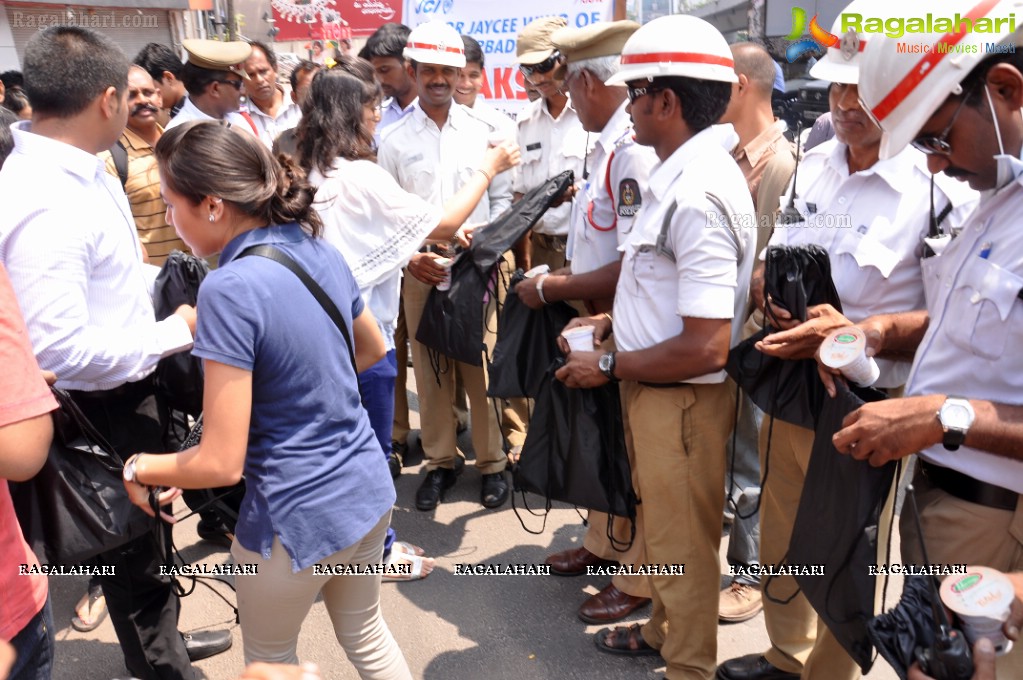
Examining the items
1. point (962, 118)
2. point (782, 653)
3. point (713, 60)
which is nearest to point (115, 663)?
point (782, 653)

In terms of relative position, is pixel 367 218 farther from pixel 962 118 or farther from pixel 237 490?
pixel 962 118

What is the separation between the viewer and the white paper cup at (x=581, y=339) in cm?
287

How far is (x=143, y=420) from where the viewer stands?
2.60 metres

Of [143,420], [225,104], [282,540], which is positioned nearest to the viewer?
[282,540]

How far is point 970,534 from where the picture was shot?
1.83 meters

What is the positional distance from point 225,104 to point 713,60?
3.33 m

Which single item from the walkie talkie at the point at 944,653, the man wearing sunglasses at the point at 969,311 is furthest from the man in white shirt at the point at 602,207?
the walkie talkie at the point at 944,653

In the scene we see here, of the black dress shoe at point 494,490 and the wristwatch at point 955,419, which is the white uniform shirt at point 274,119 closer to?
the black dress shoe at point 494,490

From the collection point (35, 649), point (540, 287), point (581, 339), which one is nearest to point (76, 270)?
point (35, 649)

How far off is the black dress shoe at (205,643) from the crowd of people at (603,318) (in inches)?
0.6

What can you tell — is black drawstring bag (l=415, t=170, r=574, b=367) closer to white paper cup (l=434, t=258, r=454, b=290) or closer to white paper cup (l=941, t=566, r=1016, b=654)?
white paper cup (l=434, t=258, r=454, b=290)

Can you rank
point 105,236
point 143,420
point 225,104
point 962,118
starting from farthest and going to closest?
1. point 225,104
2. point 143,420
3. point 105,236
4. point 962,118

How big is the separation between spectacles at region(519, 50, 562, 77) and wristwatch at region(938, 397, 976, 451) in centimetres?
323

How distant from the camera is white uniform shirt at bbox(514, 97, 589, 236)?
4383 mm
